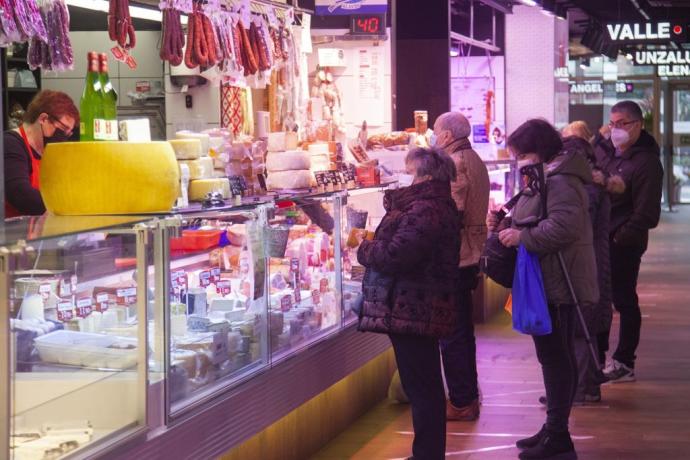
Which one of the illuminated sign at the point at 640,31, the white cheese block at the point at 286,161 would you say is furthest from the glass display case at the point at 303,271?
the illuminated sign at the point at 640,31

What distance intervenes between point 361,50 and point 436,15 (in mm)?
2478

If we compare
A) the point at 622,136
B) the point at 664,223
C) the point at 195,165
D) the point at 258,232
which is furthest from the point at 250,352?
the point at 664,223

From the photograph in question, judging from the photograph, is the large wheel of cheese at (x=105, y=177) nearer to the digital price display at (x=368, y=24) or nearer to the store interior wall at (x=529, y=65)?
the digital price display at (x=368, y=24)

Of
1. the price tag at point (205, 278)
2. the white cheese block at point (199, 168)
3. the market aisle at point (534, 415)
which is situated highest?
the white cheese block at point (199, 168)

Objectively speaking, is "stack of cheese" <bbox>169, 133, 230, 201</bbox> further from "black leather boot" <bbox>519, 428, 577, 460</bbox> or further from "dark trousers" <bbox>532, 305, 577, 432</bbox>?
"black leather boot" <bbox>519, 428, 577, 460</bbox>

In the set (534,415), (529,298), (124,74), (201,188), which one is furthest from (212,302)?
(124,74)

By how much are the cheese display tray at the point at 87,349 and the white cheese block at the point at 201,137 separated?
4.90 ft

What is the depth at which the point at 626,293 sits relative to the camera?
7469 mm

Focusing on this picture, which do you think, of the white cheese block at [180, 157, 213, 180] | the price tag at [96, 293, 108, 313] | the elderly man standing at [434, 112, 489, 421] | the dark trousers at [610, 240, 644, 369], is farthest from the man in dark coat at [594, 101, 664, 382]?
the price tag at [96, 293, 108, 313]

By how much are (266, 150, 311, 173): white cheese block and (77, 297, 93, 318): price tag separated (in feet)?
7.94

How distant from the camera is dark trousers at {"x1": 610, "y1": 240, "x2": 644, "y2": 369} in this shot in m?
7.47

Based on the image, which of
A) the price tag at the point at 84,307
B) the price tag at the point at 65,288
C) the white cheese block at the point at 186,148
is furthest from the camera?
the white cheese block at the point at 186,148

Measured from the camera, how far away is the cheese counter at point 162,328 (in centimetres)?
321

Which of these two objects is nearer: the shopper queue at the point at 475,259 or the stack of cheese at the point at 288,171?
the shopper queue at the point at 475,259
